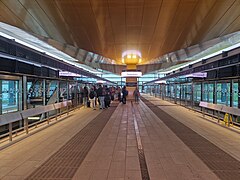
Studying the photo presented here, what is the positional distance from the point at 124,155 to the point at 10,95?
4.43 m

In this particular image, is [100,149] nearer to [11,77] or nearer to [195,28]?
[11,77]

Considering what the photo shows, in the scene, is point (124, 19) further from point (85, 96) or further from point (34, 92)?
point (85, 96)

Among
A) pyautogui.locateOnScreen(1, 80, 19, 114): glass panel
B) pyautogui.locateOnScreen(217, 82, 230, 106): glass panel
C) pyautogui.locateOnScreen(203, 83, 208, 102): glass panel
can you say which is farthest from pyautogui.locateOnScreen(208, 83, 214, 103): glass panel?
pyautogui.locateOnScreen(1, 80, 19, 114): glass panel

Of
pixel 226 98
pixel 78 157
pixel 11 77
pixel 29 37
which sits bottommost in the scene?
pixel 78 157

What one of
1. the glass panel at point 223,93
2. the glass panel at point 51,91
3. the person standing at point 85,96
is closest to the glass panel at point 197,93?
the glass panel at point 223,93

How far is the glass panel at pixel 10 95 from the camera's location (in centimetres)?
677

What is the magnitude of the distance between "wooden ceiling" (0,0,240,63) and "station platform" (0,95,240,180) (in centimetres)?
498

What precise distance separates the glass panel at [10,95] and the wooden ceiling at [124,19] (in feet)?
10.2

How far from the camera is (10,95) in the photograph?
7086 millimetres

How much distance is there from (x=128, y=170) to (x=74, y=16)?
26.7 ft

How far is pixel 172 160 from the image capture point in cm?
445

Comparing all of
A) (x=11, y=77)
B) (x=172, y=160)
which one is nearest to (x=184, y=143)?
(x=172, y=160)

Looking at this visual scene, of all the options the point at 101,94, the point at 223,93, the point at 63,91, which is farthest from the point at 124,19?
the point at 223,93

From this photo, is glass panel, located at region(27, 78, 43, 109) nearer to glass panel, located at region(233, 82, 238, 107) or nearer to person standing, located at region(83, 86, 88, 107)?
person standing, located at region(83, 86, 88, 107)
